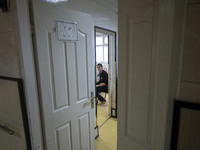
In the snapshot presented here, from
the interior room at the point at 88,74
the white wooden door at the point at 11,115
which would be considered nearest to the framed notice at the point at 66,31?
the interior room at the point at 88,74

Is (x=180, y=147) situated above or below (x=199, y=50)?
below

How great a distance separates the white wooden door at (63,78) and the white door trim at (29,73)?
6cm

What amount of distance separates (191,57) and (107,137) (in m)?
2.29

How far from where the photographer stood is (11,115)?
1204 mm

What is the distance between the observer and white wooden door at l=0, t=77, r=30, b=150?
110cm

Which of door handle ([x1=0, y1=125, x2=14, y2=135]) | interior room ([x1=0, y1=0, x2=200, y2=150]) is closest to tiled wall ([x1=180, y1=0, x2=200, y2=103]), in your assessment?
interior room ([x1=0, y1=0, x2=200, y2=150])

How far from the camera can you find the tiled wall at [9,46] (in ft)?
3.32

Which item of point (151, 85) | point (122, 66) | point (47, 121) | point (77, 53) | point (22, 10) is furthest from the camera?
point (77, 53)

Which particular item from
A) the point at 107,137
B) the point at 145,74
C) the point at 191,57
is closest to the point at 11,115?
the point at 145,74

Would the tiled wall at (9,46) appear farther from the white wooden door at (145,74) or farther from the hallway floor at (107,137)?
the hallway floor at (107,137)

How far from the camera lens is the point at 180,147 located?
0.56 metres

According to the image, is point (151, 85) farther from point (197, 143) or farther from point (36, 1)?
point (36, 1)

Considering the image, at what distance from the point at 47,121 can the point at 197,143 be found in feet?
3.85

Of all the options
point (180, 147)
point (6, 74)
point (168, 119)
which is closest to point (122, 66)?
point (168, 119)
